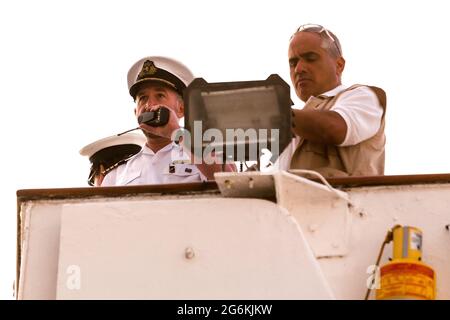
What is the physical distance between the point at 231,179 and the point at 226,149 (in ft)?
0.45

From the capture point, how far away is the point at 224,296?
12.4ft

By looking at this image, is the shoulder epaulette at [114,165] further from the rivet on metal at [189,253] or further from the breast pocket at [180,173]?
the rivet on metal at [189,253]

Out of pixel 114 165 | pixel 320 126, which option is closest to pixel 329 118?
pixel 320 126

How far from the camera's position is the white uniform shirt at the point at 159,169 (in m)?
5.55

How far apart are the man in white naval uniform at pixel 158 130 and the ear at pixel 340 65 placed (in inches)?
30.9

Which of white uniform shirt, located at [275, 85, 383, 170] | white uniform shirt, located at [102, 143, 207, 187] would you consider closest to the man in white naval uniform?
white uniform shirt, located at [102, 143, 207, 187]

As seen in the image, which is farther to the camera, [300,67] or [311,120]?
[300,67]

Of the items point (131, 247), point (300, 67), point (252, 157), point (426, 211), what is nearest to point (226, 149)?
point (252, 157)

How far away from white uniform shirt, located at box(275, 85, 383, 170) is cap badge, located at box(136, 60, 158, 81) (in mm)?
1128

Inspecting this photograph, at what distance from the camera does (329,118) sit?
16.2ft

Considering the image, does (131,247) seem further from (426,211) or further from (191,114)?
(426,211)

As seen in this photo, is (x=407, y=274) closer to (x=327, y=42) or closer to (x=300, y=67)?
A: (x=300, y=67)

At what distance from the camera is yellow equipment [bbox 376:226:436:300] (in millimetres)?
3742

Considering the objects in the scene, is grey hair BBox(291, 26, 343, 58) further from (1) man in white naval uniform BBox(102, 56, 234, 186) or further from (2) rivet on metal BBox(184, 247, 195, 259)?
(2) rivet on metal BBox(184, 247, 195, 259)
